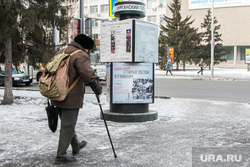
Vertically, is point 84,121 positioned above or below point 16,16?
below

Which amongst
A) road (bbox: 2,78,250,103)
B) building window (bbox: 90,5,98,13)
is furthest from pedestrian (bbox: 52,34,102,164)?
building window (bbox: 90,5,98,13)

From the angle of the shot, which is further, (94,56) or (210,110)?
(94,56)

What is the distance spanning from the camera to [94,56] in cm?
2061

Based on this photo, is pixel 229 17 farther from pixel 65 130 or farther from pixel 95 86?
pixel 65 130

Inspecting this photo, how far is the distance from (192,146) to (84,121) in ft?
9.74

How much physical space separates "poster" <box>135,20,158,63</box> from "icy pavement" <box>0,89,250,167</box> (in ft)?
5.13

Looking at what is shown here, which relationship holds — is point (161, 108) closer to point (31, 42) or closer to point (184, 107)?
point (184, 107)

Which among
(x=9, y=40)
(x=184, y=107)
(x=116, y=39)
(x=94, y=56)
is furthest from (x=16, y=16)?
(x=94, y=56)

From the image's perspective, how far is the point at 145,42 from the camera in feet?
23.2

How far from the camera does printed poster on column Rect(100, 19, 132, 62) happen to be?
22.6 ft

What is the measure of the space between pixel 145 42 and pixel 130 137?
2.53 meters

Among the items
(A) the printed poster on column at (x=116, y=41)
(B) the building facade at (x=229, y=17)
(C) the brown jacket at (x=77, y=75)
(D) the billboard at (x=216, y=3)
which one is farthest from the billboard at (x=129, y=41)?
(D) the billboard at (x=216, y=3)

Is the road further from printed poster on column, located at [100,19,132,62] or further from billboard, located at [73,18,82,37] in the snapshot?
printed poster on column, located at [100,19,132,62]

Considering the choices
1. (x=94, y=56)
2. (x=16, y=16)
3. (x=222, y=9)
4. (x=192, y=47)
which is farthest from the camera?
(x=222, y=9)
